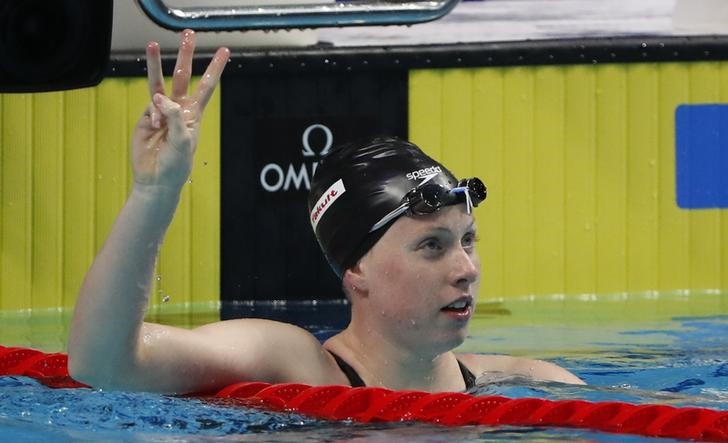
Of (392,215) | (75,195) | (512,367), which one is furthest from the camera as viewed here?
(75,195)

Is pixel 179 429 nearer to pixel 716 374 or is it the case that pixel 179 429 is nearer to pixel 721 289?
pixel 716 374

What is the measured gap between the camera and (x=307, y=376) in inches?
103

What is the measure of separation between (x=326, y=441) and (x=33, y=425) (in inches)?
23.9

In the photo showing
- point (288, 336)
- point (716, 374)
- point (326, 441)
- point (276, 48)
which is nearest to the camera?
point (326, 441)

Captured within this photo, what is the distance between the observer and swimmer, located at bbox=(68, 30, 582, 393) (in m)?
2.01

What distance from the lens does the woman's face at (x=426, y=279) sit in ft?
8.21

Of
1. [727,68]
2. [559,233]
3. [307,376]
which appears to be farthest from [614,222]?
[307,376]

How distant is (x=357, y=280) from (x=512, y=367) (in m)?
0.53

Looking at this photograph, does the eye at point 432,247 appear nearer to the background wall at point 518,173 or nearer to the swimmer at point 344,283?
the swimmer at point 344,283

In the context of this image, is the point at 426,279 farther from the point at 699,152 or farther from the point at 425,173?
the point at 699,152

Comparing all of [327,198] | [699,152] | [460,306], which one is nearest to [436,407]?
[460,306]

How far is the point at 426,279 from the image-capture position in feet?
8.24

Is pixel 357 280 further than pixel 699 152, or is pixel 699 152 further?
pixel 699 152

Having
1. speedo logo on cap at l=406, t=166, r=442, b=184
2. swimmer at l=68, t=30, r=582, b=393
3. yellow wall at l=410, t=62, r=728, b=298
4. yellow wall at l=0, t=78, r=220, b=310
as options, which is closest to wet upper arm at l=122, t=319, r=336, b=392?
swimmer at l=68, t=30, r=582, b=393
